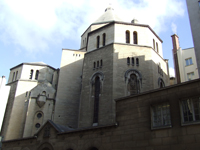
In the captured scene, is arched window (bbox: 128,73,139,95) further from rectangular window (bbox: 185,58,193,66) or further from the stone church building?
rectangular window (bbox: 185,58,193,66)

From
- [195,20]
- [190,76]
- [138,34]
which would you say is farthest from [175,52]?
[195,20]

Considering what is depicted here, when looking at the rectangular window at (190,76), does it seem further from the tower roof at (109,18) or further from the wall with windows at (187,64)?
the tower roof at (109,18)

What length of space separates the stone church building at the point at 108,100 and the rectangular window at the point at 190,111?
46mm

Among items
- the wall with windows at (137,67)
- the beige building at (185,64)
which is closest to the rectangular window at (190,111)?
the wall with windows at (137,67)

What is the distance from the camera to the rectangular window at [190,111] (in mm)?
10664

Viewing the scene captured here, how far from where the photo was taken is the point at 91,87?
74.3 ft

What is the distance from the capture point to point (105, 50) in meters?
23.3

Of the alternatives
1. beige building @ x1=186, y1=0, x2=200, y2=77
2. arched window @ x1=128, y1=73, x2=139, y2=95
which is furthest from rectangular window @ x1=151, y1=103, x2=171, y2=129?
arched window @ x1=128, y1=73, x2=139, y2=95

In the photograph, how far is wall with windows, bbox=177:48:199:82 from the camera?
24953 millimetres

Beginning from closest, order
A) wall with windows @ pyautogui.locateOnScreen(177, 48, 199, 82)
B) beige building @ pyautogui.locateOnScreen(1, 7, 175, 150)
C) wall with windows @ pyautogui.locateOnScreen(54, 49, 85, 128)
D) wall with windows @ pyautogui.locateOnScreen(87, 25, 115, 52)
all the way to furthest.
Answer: beige building @ pyautogui.locateOnScreen(1, 7, 175, 150) < wall with windows @ pyautogui.locateOnScreen(87, 25, 115, 52) < wall with windows @ pyautogui.locateOnScreen(177, 48, 199, 82) < wall with windows @ pyautogui.locateOnScreen(54, 49, 85, 128)

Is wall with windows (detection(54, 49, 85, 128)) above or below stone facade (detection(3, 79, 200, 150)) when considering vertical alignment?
above

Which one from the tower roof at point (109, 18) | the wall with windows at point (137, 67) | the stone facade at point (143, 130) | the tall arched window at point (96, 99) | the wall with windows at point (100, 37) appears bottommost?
the stone facade at point (143, 130)

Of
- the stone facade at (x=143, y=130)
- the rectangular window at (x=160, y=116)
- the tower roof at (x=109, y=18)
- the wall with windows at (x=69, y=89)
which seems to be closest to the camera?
the stone facade at (x=143, y=130)

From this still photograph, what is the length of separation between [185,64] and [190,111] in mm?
16354
